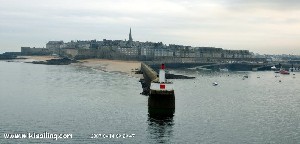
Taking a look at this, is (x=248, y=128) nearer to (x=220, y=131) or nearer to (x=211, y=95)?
(x=220, y=131)

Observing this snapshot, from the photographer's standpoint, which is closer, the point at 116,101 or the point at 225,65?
the point at 116,101

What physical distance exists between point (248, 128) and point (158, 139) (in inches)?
428

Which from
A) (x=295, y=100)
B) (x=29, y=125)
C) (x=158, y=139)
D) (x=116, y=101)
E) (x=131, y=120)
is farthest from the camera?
(x=295, y=100)

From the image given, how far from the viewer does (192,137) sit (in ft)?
129

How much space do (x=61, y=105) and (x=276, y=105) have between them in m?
31.1

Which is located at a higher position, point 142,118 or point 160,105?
point 160,105

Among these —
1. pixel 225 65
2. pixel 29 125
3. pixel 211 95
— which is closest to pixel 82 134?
pixel 29 125

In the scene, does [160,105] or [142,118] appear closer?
[142,118]

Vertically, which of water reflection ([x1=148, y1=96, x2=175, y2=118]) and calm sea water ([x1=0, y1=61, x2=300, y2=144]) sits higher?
water reflection ([x1=148, y1=96, x2=175, y2=118])

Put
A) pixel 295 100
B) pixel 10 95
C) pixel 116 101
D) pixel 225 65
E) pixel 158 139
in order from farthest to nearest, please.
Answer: pixel 225 65, pixel 295 100, pixel 10 95, pixel 116 101, pixel 158 139

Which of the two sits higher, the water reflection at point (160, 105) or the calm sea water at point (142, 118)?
the water reflection at point (160, 105)

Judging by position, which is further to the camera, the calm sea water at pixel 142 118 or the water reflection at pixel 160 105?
the water reflection at pixel 160 105

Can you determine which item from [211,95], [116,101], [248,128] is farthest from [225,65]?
[248,128]

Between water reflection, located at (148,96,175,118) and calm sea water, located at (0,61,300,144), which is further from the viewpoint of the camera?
water reflection, located at (148,96,175,118)
